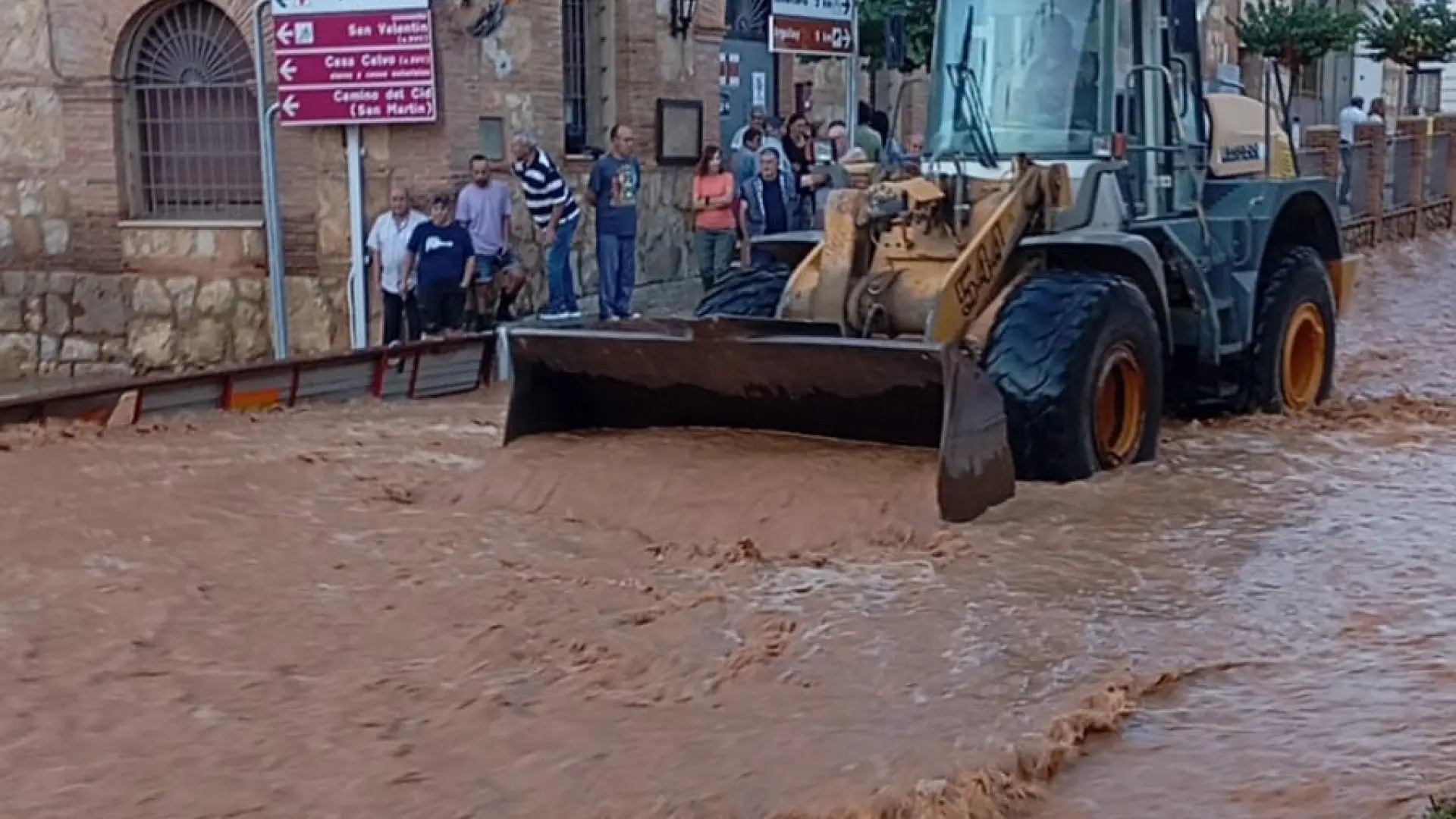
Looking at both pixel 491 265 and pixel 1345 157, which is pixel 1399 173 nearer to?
pixel 1345 157

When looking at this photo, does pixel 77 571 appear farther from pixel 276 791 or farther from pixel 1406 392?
pixel 1406 392

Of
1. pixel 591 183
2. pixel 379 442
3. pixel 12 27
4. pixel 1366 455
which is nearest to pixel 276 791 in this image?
pixel 379 442

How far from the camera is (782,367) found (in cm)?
835

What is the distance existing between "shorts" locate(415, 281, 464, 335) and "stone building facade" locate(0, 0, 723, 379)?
1047 mm

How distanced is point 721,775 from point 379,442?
19.1ft

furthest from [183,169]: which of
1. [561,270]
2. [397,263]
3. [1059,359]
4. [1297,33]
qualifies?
[1297,33]

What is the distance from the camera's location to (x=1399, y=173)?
26.7 metres

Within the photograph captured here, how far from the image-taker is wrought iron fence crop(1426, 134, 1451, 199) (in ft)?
91.1

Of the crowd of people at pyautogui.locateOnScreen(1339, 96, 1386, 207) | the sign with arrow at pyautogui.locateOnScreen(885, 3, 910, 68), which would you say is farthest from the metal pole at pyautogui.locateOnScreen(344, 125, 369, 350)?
the crowd of people at pyautogui.locateOnScreen(1339, 96, 1386, 207)

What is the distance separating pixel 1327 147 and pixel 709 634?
19369 mm

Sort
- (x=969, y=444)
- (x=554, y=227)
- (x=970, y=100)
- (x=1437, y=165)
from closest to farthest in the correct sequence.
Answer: (x=969, y=444), (x=970, y=100), (x=554, y=227), (x=1437, y=165)

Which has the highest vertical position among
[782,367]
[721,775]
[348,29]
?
[348,29]

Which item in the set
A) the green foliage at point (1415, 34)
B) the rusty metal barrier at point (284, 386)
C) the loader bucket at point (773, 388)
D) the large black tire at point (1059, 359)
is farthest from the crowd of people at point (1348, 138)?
the loader bucket at point (773, 388)

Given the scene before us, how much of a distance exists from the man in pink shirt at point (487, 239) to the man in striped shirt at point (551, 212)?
28 centimetres
